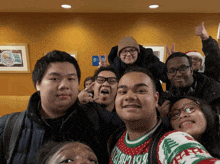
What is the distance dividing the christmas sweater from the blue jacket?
0.14 metres

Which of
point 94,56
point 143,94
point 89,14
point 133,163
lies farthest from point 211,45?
point 89,14

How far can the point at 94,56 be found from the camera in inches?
156

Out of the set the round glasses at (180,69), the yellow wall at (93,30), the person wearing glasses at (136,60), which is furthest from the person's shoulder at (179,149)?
the yellow wall at (93,30)

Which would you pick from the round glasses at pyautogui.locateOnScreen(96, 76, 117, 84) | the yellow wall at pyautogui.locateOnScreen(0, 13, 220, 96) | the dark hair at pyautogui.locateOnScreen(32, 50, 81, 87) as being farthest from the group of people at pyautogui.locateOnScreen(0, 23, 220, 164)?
the yellow wall at pyautogui.locateOnScreen(0, 13, 220, 96)

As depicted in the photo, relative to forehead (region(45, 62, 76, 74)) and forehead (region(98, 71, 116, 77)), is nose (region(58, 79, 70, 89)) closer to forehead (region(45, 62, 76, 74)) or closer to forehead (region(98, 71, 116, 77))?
forehead (region(45, 62, 76, 74))

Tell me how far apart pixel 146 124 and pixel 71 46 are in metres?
3.41

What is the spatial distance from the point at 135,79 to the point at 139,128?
0.92 feet

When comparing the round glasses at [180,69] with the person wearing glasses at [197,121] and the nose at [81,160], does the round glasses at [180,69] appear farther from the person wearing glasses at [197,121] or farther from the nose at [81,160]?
the nose at [81,160]

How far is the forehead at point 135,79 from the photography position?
96cm

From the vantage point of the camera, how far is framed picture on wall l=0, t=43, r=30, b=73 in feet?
13.0

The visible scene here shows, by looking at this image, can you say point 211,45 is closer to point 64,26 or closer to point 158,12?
point 158,12

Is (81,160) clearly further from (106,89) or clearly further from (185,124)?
(106,89)

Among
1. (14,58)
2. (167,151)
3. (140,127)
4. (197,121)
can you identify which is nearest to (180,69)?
(197,121)
